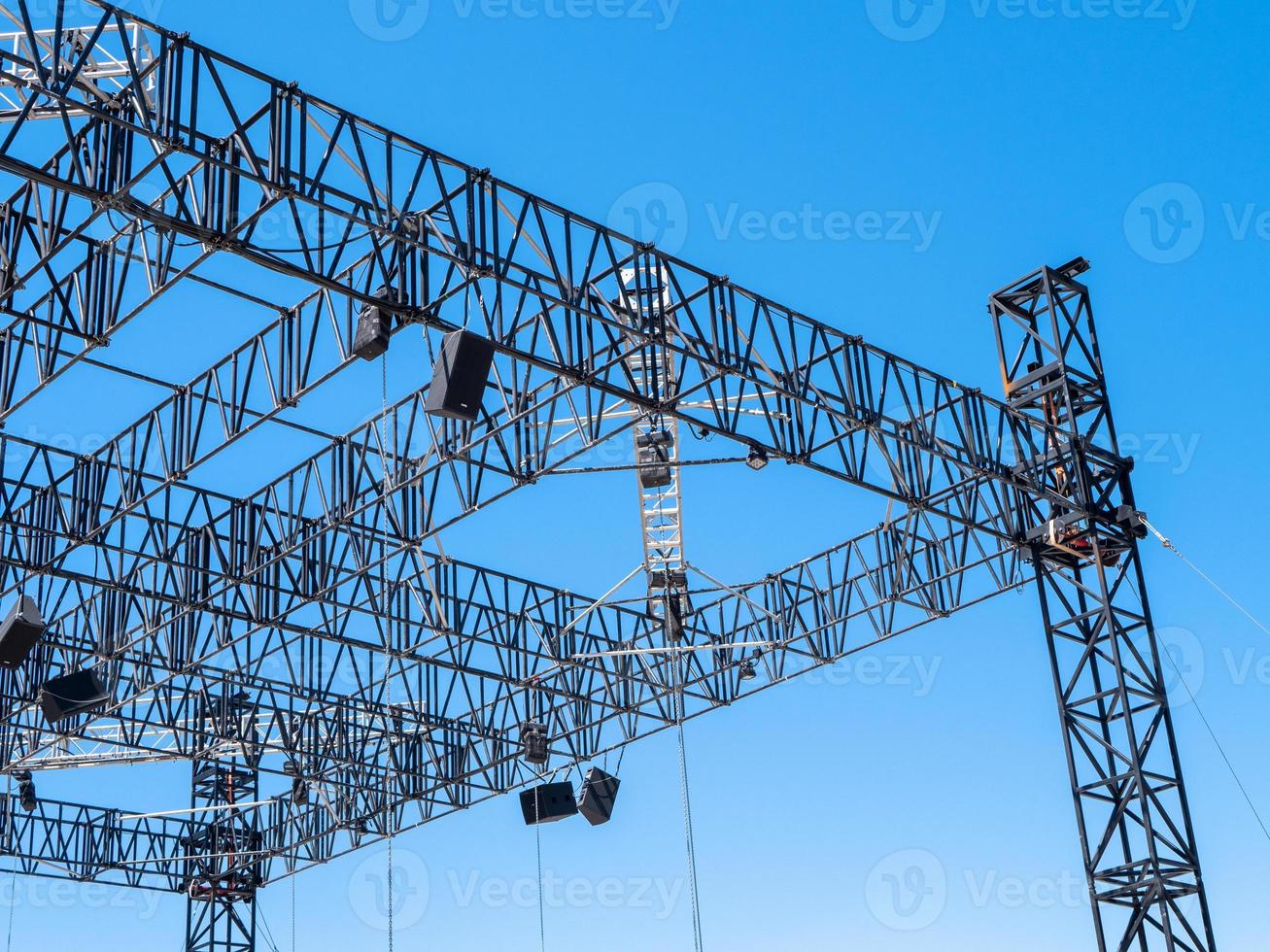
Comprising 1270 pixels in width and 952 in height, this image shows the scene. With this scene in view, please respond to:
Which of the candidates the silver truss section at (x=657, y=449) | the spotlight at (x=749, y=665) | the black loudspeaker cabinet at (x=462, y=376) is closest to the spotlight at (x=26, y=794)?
the silver truss section at (x=657, y=449)

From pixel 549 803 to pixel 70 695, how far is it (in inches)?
361

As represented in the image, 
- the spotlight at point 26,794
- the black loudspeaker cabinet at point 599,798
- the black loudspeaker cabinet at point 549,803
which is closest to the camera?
the black loudspeaker cabinet at point 549,803

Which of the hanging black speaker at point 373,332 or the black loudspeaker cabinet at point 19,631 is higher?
the hanging black speaker at point 373,332

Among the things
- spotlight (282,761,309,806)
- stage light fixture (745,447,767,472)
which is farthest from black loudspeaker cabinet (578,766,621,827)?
stage light fixture (745,447,767,472)

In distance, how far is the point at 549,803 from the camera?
102 ft

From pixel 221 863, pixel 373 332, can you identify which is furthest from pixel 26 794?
pixel 373 332

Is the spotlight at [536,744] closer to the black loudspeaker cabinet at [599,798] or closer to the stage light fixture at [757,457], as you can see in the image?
the black loudspeaker cabinet at [599,798]

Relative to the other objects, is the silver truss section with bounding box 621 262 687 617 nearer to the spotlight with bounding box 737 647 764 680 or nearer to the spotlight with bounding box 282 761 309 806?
the spotlight with bounding box 737 647 764 680

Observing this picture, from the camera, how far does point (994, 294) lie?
23906mm

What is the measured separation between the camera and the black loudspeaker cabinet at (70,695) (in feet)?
86.9

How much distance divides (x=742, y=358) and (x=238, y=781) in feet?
75.5

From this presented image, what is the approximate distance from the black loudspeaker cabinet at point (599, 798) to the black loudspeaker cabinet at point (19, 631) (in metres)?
11.5

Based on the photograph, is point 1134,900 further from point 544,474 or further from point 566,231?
point 566,231

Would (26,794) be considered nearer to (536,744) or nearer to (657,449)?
(536,744)
